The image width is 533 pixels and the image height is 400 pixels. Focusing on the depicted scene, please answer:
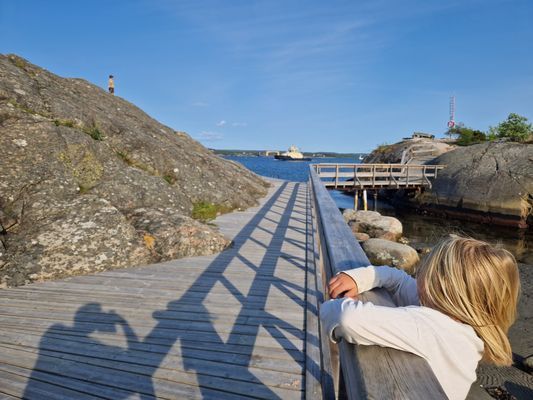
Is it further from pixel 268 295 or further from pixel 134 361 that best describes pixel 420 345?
pixel 268 295

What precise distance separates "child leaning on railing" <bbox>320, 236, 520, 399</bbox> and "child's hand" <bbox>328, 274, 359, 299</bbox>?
29 cm

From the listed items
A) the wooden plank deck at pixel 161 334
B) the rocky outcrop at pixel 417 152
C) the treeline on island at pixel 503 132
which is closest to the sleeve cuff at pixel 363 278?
the wooden plank deck at pixel 161 334

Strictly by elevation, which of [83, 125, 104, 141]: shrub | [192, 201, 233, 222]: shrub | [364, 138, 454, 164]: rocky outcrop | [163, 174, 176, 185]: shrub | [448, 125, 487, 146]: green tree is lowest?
[192, 201, 233, 222]: shrub

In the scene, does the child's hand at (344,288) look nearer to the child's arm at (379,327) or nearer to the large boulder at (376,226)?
the child's arm at (379,327)

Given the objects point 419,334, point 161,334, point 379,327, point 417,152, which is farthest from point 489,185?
point 379,327

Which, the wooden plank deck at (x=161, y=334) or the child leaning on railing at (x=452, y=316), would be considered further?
the wooden plank deck at (x=161, y=334)

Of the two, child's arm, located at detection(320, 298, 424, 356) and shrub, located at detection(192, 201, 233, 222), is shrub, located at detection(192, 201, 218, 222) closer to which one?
shrub, located at detection(192, 201, 233, 222)

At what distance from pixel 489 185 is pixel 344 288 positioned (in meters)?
23.9

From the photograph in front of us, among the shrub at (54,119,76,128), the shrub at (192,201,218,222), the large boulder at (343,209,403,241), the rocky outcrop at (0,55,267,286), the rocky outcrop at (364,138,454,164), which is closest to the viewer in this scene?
the rocky outcrop at (0,55,267,286)

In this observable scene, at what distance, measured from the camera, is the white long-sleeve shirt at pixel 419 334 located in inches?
43.1

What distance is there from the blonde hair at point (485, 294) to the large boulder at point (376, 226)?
14.3 metres

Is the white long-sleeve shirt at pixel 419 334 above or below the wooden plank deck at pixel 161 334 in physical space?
above

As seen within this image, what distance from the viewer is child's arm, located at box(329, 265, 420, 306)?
1671 millimetres

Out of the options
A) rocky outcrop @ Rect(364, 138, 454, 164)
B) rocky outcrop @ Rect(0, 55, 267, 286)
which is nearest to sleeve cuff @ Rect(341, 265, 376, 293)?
rocky outcrop @ Rect(0, 55, 267, 286)
